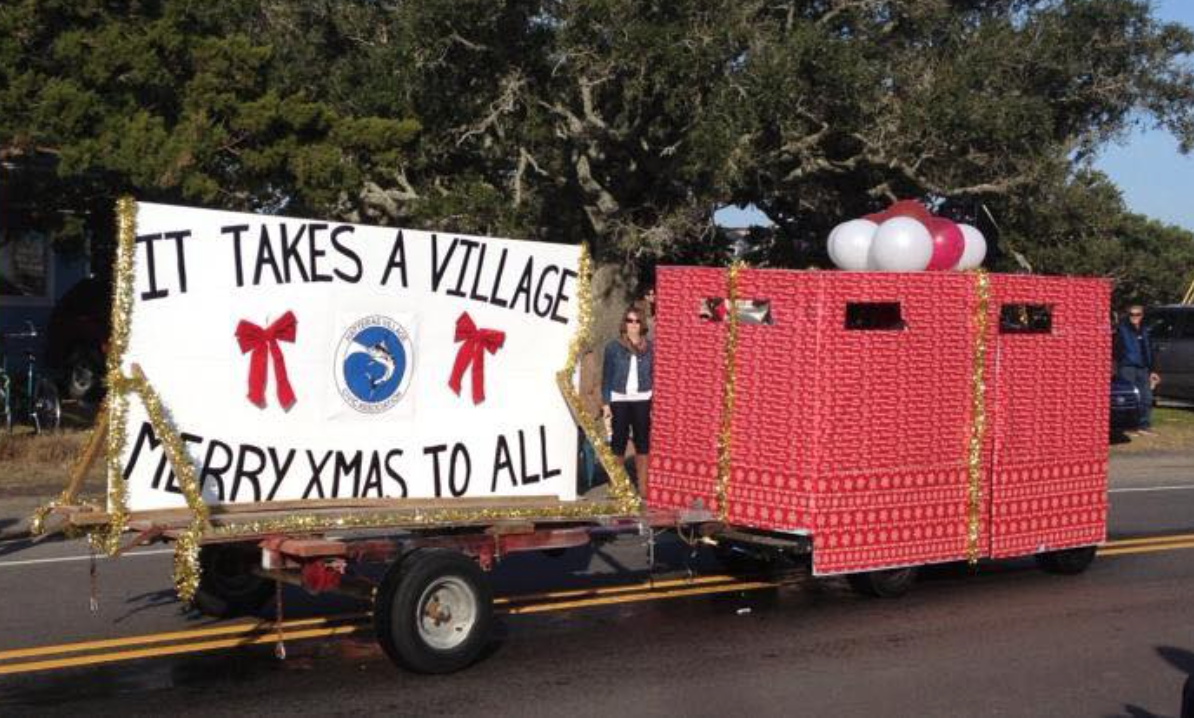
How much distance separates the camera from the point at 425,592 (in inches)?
320

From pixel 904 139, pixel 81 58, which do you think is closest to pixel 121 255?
pixel 81 58

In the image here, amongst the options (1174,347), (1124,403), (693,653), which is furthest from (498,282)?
(1174,347)

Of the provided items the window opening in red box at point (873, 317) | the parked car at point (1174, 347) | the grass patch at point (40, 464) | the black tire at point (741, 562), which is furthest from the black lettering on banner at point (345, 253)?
the parked car at point (1174, 347)

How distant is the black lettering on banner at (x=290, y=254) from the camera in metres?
8.33

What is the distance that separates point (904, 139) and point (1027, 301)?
36.4ft

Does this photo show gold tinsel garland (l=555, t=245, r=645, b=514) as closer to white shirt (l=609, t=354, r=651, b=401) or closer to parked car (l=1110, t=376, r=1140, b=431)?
white shirt (l=609, t=354, r=651, b=401)

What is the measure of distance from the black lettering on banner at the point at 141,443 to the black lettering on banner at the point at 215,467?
0.27 meters

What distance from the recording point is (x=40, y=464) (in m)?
16.8

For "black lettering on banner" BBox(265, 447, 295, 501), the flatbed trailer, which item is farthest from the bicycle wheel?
"black lettering on banner" BBox(265, 447, 295, 501)

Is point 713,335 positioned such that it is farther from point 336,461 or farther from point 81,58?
point 81,58

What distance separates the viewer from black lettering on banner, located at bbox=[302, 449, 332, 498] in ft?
27.8

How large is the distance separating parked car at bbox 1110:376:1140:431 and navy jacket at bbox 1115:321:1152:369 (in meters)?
0.29

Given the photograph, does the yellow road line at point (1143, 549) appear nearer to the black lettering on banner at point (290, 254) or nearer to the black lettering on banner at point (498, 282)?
the black lettering on banner at point (498, 282)

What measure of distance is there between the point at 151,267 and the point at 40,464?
9751mm
